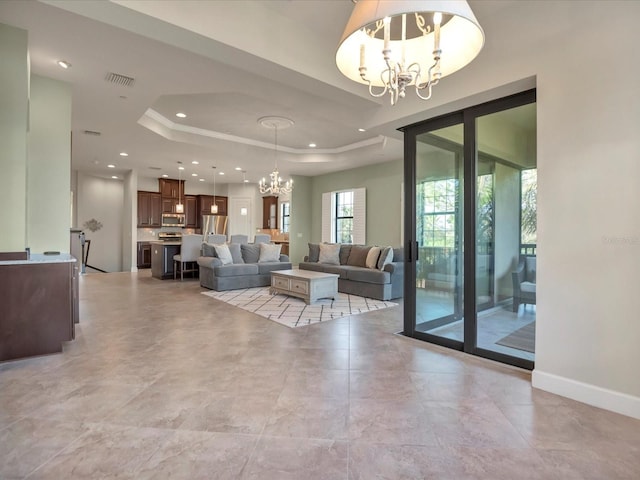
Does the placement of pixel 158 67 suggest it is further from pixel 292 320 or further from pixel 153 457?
pixel 153 457

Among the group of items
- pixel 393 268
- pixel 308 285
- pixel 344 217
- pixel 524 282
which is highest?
pixel 344 217

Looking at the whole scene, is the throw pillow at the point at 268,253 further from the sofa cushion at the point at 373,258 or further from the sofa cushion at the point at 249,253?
the sofa cushion at the point at 373,258

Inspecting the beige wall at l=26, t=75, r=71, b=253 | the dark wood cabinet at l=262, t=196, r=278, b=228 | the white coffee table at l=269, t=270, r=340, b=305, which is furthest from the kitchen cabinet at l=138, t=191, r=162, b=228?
the beige wall at l=26, t=75, r=71, b=253

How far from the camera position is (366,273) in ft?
19.5

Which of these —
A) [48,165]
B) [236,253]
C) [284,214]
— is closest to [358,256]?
[236,253]

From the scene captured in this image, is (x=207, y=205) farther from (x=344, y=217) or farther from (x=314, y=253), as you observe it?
(x=314, y=253)

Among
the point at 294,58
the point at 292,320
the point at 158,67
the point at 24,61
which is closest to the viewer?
the point at 294,58

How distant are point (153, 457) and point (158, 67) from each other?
3.66 metres

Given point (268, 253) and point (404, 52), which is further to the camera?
point (268, 253)

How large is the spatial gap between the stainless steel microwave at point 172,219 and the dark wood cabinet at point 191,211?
189 millimetres

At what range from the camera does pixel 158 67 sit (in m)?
3.62

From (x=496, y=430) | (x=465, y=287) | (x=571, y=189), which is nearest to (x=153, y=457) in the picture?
(x=496, y=430)

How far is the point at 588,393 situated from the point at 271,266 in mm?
5779

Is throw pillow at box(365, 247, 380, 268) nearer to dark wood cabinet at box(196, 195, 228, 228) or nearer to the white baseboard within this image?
the white baseboard
